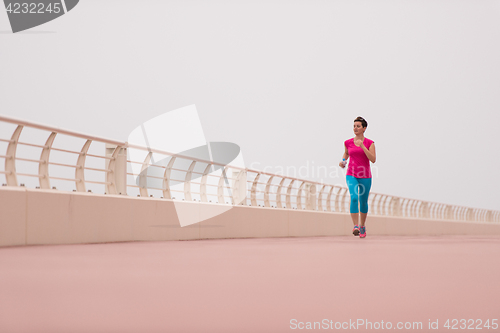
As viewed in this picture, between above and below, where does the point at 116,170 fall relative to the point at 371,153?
below

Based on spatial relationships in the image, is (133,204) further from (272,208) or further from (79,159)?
(272,208)

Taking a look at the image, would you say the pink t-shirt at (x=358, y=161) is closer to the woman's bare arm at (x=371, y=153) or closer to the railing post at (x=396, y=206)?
the woman's bare arm at (x=371, y=153)

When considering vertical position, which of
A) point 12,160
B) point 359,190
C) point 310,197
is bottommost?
point 310,197

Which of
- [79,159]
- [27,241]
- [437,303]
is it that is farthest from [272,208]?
[437,303]

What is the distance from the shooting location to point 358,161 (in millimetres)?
9859

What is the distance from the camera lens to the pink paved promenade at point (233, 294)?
2.10 m

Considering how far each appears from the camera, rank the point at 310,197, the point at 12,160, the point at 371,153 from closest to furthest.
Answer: the point at 12,160, the point at 371,153, the point at 310,197

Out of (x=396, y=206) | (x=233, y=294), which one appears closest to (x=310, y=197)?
(x=396, y=206)

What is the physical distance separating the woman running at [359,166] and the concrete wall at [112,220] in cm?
207

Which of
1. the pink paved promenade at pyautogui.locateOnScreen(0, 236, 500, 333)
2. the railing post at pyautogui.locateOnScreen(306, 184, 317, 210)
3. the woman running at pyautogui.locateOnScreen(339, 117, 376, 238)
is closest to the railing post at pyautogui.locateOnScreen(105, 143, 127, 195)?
the woman running at pyautogui.locateOnScreen(339, 117, 376, 238)

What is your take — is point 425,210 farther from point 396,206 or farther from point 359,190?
point 359,190

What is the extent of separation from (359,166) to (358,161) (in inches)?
3.2

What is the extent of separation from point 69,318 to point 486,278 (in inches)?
90.8

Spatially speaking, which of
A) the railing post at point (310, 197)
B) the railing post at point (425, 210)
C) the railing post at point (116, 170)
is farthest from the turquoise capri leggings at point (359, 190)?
the railing post at point (425, 210)
